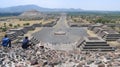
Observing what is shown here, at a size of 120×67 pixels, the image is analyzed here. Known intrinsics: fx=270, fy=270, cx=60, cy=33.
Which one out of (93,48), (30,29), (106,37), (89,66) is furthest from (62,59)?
(30,29)

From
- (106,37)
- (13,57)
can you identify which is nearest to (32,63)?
(13,57)

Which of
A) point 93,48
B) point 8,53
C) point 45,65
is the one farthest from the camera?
point 93,48

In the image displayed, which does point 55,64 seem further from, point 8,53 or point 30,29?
point 30,29

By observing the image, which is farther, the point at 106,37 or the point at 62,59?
the point at 106,37

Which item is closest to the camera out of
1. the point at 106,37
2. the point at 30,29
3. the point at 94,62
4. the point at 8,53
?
the point at 94,62

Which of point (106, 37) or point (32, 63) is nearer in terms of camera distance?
point (32, 63)

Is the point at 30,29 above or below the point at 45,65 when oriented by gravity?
below

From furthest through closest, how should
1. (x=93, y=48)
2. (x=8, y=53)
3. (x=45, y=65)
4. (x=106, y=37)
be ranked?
(x=106, y=37) < (x=93, y=48) < (x=8, y=53) < (x=45, y=65)

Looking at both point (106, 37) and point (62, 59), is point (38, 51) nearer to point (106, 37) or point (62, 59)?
point (62, 59)

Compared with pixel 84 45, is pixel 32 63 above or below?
above
